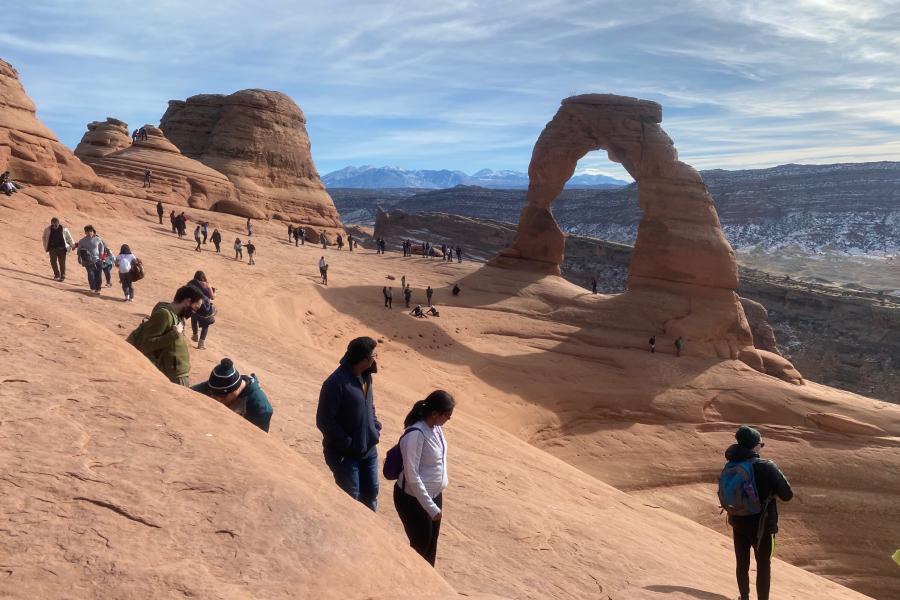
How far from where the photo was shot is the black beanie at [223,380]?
4.69 meters

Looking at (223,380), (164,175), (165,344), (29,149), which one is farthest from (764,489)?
(164,175)

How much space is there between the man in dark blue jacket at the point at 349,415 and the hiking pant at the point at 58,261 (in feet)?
36.7

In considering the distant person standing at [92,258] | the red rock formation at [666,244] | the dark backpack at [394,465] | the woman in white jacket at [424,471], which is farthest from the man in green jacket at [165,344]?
the red rock formation at [666,244]

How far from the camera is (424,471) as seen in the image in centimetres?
433

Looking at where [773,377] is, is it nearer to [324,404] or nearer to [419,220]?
[324,404]

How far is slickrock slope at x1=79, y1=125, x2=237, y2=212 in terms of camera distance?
106 feet

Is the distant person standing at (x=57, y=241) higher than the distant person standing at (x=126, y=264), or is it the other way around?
the distant person standing at (x=57, y=241)

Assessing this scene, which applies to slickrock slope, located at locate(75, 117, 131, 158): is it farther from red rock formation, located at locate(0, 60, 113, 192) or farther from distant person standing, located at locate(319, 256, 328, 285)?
distant person standing, located at locate(319, 256, 328, 285)

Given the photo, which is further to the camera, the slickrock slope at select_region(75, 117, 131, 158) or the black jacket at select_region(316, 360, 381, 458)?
the slickrock slope at select_region(75, 117, 131, 158)

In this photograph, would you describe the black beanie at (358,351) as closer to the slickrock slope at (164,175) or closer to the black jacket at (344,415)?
the black jacket at (344,415)

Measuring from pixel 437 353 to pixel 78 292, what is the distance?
11.1 m

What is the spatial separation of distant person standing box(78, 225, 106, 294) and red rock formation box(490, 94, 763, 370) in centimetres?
1790

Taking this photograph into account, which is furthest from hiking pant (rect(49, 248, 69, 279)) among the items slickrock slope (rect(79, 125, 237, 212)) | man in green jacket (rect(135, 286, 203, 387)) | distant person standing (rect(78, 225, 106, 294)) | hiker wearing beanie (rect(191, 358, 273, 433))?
slickrock slope (rect(79, 125, 237, 212))

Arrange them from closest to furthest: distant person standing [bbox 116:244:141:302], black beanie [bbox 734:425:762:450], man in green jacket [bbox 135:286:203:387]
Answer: man in green jacket [bbox 135:286:203:387], black beanie [bbox 734:425:762:450], distant person standing [bbox 116:244:141:302]
